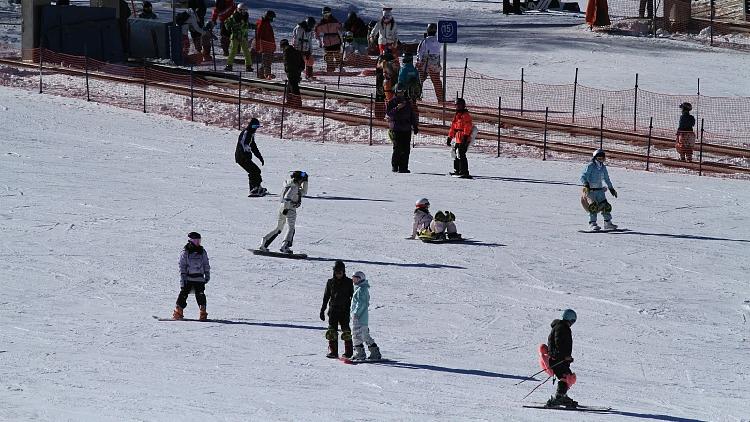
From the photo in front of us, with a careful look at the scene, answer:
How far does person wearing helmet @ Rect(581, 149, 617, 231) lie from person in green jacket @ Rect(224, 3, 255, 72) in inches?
657

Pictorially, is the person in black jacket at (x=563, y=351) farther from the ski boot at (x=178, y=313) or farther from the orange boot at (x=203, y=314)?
the ski boot at (x=178, y=313)

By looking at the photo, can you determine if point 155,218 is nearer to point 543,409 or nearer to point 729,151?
point 543,409

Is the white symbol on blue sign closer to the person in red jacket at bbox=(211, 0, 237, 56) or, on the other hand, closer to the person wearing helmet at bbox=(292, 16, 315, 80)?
the person wearing helmet at bbox=(292, 16, 315, 80)

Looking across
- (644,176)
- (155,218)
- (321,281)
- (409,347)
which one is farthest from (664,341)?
(644,176)

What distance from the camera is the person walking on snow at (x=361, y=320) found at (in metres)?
16.5

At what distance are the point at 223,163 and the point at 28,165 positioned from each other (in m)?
3.84

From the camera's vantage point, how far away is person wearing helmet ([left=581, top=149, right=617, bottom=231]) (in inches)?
930

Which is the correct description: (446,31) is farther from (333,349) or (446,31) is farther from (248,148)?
(333,349)

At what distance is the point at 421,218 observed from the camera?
23359 millimetres

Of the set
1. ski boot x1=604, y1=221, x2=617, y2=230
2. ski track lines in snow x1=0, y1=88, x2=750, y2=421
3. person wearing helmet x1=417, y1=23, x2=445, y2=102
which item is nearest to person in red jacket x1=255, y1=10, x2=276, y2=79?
person wearing helmet x1=417, y1=23, x2=445, y2=102

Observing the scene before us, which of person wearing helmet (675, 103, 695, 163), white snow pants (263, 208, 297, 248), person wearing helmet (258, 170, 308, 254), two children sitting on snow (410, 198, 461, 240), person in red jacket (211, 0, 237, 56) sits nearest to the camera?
person wearing helmet (258, 170, 308, 254)

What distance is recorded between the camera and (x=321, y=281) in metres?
20.8

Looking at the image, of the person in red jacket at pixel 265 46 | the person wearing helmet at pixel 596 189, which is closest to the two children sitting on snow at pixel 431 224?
the person wearing helmet at pixel 596 189

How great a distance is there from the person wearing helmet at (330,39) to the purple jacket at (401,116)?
37.9ft
